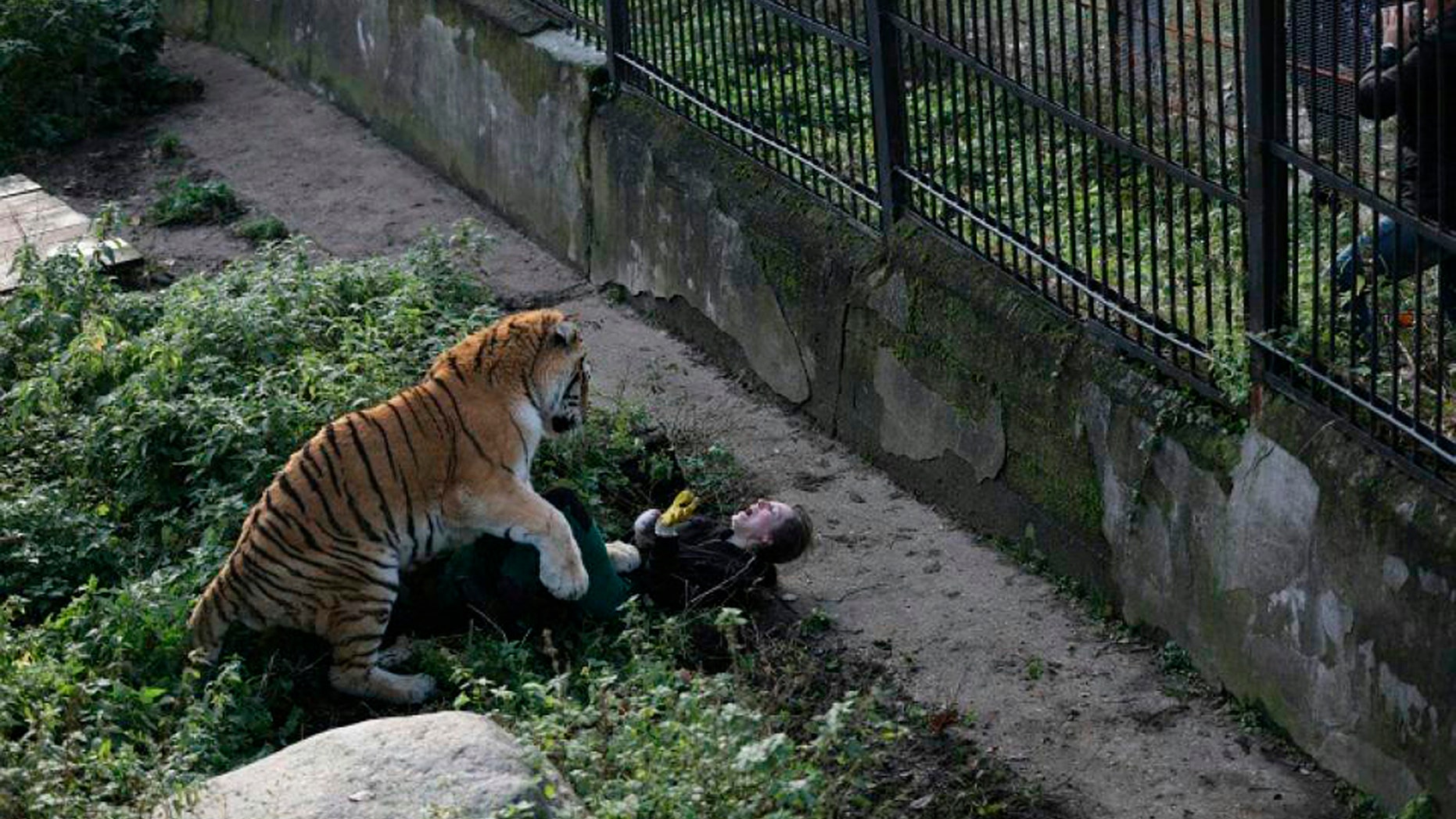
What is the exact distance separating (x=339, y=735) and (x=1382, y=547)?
2.69 meters

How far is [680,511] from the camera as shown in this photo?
24.0ft

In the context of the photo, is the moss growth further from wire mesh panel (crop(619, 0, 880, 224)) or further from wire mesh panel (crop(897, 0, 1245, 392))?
wire mesh panel (crop(619, 0, 880, 224))

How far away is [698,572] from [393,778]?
2.02 m

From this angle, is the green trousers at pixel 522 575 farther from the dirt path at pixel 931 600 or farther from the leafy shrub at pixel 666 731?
the dirt path at pixel 931 600

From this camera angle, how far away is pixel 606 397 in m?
8.54

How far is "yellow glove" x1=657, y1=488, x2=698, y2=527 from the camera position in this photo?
7.27 m

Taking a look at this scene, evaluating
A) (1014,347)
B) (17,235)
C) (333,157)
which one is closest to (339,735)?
(1014,347)

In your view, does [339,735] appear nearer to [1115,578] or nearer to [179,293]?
[1115,578]

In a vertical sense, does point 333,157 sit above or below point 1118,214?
below

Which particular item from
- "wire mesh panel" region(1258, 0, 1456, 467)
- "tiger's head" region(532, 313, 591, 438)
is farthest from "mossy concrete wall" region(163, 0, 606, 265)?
"wire mesh panel" region(1258, 0, 1456, 467)

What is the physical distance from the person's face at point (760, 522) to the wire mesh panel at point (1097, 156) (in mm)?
1132

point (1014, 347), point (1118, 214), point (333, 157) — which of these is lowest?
point (333, 157)

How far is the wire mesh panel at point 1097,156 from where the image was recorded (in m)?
6.47

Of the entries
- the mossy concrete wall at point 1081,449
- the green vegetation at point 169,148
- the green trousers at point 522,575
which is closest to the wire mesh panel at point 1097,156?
the mossy concrete wall at point 1081,449
